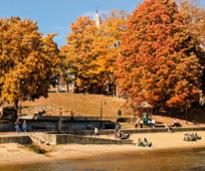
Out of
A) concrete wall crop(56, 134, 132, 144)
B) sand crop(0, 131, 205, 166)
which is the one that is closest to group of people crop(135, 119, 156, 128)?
sand crop(0, 131, 205, 166)

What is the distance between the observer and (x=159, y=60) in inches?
3307

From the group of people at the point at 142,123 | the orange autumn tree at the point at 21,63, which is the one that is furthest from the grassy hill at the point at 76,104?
the orange autumn tree at the point at 21,63

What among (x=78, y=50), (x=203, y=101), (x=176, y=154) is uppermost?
(x=78, y=50)

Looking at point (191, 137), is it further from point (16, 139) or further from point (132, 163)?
point (16, 139)

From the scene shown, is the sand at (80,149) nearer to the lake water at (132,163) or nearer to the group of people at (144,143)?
the group of people at (144,143)

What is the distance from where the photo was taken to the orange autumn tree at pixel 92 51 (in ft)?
338

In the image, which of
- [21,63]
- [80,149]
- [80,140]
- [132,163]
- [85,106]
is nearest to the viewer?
[132,163]

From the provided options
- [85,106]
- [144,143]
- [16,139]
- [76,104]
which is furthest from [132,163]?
[76,104]

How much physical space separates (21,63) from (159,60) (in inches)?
1001

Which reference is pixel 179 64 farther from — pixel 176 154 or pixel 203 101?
pixel 176 154

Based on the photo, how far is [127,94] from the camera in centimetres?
8844

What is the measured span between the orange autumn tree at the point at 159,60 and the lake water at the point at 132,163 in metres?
28.4

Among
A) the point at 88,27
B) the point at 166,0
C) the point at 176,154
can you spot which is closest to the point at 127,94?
the point at 166,0

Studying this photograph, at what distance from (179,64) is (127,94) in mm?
9339
